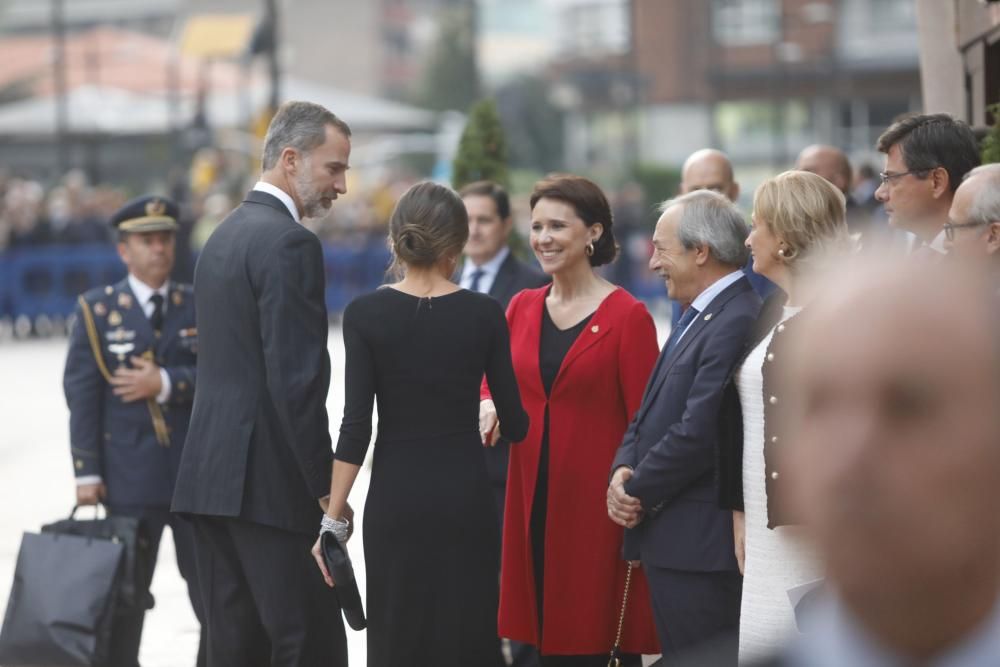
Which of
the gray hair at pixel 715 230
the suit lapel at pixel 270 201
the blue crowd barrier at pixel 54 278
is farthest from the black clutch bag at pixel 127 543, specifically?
the blue crowd barrier at pixel 54 278

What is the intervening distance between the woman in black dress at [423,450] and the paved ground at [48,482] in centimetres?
207

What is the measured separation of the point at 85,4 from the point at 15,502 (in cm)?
9494

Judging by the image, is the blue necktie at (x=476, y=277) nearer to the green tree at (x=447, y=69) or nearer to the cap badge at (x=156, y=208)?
the cap badge at (x=156, y=208)

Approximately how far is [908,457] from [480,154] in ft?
25.8

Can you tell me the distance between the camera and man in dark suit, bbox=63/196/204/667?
622cm

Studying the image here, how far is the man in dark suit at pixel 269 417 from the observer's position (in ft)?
15.7

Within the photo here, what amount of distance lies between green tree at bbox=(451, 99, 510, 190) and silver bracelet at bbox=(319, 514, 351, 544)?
4.26 metres

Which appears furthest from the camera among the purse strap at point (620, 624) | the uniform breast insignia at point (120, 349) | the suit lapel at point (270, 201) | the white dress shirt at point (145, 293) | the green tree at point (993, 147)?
the white dress shirt at point (145, 293)

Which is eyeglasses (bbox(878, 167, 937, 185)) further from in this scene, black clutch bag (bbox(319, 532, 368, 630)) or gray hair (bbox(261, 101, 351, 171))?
black clutch bag (bbox(319, 532, 368, 630))

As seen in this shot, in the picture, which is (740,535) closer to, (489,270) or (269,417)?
(269,417)

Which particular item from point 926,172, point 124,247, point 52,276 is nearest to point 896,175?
point 926,172

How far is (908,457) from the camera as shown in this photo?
1.07 m

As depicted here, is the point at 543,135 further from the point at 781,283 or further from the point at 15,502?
the point at 781,283

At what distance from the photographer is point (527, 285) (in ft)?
23.7
